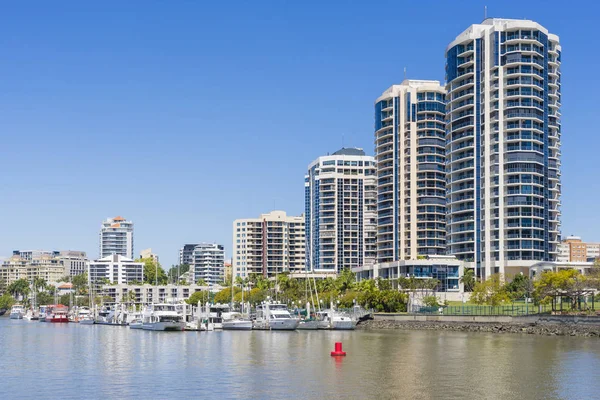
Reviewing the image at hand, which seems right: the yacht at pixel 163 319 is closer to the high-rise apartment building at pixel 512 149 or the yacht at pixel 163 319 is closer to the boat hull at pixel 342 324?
the boat hull at pixel 342 324

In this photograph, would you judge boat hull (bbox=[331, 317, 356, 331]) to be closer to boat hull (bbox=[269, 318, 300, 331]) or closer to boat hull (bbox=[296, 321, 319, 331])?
boat hull (bbox=[296, 321, 319, 331])

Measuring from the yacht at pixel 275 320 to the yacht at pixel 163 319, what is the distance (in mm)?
14751

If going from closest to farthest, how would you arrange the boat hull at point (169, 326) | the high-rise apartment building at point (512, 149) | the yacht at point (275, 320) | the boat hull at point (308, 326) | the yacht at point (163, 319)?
the yacht at point (275, 320) < the boat hull at point (169, 326) < the yacht at point (163, 319) < the boat hull at point (308, 326) < the high-rise apartment building at point (512, 149)

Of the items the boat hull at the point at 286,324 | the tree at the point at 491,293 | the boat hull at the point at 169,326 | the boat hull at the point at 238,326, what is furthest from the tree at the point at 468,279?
the boat hull at the point at 169,326

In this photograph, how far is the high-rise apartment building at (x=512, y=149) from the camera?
186m

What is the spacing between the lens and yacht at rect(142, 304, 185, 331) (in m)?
165

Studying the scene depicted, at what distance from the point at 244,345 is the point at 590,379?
178 feet

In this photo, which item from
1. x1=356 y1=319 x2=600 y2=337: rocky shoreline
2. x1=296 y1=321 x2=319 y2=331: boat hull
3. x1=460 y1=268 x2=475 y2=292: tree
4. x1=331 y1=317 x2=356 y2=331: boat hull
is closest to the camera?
x1=356 y1=319 x2=600 y2=337: rocky shoreline

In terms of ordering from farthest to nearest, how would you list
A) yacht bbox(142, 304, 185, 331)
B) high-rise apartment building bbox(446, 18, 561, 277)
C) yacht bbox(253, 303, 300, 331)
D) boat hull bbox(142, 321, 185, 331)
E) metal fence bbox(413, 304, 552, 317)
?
1. high-rise apartment building bbox(446, 18, 561, 277)
2. yacht bbox(142, 304, 185, 331)
3. boat hull bbox(142, 321, 185, 331)
4. yacht bbox(253, 303, 300, 331)
5. metal fence bbox(413, 304, 552, 317)

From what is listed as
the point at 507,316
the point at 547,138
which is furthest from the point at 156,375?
the point at 547,138

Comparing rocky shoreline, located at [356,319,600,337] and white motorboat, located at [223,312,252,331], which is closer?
rocky shoreline, located at [356,319,600,337]

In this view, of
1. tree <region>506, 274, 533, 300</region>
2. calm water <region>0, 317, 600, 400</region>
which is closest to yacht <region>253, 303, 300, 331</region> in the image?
calm water <region>0, 317, 600, 400</region>

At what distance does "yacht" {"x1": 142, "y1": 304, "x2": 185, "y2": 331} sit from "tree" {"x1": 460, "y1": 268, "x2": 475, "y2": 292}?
6078 centimetres

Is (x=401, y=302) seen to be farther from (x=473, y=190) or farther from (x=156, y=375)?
(x=156, y=375)
